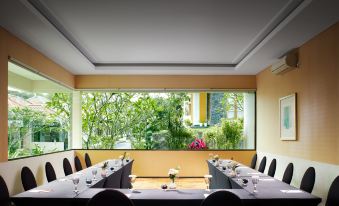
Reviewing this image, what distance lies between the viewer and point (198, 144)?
10766mm

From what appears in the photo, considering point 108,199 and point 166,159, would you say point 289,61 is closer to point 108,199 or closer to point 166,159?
point 166,159

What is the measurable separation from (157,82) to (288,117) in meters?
4.07

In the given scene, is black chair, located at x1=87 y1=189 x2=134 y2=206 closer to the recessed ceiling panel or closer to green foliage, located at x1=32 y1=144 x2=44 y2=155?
the recessed ceiling panel

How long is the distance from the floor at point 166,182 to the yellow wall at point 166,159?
31 centimetres

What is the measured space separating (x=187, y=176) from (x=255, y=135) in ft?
6.97

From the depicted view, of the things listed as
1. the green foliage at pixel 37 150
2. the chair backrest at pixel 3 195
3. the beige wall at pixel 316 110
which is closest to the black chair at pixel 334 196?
the beige wall at pixel 316 110

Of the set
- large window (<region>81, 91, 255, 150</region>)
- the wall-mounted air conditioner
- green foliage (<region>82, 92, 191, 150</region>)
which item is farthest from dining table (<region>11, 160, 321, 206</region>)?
green foliage (<region>82, 92, 191, 150</region>)

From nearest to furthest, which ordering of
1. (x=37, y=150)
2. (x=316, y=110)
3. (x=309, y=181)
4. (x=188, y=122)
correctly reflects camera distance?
(x=309, y=181) → (x=316, y=110) → (x=37, y=150) → (x=188, y=122)

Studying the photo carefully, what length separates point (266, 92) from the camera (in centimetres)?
955

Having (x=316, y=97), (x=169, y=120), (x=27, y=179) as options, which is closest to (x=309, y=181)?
(x=316, y=97)

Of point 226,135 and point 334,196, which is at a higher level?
point 226,135

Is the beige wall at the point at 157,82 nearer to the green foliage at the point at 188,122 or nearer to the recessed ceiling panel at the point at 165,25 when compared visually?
the green foliage at the point at 188,122

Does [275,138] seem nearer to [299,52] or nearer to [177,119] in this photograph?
[299,52]

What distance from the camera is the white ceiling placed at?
16.6ft
